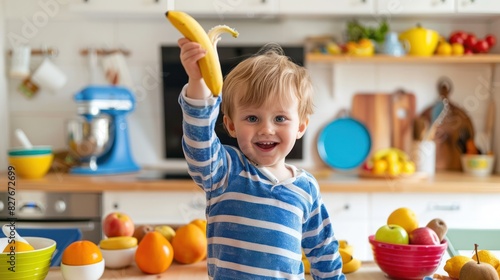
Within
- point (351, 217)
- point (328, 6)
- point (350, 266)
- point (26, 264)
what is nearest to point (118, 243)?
point (26, 264)

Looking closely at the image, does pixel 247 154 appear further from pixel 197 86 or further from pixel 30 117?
pixel 30 117

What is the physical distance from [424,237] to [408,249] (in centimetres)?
5

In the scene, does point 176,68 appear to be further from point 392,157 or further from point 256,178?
point 256,178

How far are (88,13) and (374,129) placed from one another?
1.59m

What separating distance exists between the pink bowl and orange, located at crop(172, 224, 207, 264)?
39cm

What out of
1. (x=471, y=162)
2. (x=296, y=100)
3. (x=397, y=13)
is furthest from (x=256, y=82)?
(x=471, y=162)

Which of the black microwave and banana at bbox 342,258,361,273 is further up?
the black microwave

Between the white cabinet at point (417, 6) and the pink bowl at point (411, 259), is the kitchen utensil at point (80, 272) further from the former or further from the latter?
the white cabinet at point (417, 6)

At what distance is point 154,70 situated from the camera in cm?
296

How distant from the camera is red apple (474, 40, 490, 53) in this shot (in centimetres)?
275

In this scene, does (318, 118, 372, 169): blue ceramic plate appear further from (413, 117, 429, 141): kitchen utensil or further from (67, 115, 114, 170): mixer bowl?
(67, 115, 114, 170): mixer bowl

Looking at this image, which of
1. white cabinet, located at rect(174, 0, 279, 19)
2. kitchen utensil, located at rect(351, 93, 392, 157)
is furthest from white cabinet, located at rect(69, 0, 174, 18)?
kitchen utensil, located at rect(351, 93, 392, 157)

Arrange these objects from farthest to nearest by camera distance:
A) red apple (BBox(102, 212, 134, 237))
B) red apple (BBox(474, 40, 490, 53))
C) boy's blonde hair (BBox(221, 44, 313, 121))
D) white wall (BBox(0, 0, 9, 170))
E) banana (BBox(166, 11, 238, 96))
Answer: white wall (BBox(0, 0, 9, 170)) < red apple (BBox(474, 40, 490, 53)) < red apple (BBox(102, 212, 134, 237)) < boy's blonde hair (BBox(221, 44, 313, 121)) < banana (BBox(166, 11, 238, 96))

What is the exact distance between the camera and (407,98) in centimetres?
296
